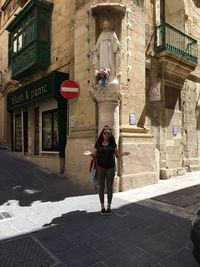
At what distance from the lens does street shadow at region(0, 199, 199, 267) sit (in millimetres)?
3221

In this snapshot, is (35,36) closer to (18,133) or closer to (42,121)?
(42,121)

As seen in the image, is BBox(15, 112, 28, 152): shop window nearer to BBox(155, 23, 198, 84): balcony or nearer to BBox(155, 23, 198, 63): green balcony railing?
BBox(155, 23, 198, 84): balcony

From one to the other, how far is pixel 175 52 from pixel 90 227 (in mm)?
7652

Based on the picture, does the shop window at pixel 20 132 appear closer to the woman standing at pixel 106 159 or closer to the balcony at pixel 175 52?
the balcony at pixel 175 52

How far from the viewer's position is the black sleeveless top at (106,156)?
189 inches

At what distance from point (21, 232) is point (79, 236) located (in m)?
0.99

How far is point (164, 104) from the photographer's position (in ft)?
30.8

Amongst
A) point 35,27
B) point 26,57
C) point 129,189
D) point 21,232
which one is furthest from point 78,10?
point 21,232

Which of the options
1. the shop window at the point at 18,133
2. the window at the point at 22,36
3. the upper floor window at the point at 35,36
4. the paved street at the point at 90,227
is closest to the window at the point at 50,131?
the upper floor window at the point at 35,36

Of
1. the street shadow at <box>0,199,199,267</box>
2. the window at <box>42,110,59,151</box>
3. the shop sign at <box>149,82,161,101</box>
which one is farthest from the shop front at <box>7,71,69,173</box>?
the street shadow at <box>0,199,199,267</box>

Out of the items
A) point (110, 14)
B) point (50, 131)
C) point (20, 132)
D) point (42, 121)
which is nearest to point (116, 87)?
point (110, 14)

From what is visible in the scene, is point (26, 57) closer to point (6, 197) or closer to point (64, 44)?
point (64, 44)

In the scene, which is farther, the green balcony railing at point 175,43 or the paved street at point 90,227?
the green balcony railing at point 175,43

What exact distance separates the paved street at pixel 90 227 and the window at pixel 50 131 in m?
2.65
